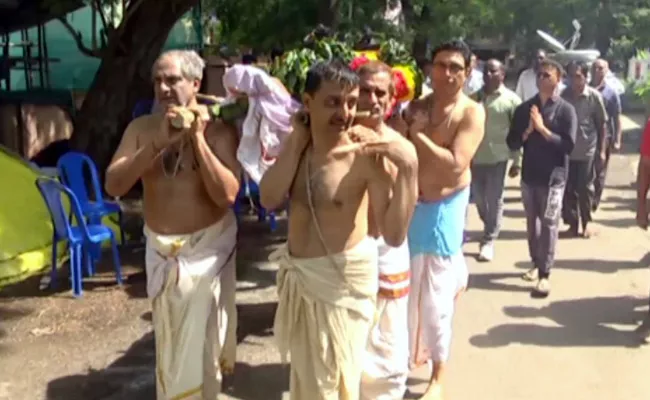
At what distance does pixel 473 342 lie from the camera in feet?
19.9

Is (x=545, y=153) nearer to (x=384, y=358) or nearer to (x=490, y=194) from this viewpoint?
(x=490, y=194)

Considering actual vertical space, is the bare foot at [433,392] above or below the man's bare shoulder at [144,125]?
below

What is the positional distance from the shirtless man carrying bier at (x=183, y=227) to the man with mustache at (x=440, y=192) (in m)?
1.04

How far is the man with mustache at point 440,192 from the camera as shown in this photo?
4.67 meters

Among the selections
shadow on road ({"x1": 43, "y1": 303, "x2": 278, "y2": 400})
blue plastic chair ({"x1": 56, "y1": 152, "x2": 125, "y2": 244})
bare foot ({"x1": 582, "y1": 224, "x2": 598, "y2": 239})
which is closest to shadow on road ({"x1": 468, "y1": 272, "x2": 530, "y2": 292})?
bare foot ({"x1": 582, "y1": 224, "x2": 598, "y2": 239})

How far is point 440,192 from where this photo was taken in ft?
15.7

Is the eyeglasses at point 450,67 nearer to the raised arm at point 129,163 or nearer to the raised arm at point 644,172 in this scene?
the raised arm at point 129,163

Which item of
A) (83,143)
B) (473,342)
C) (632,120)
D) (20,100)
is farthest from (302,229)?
(632,120)

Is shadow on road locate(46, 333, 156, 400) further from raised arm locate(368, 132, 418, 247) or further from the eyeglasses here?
the eyeglasses

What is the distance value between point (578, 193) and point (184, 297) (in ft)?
19.3

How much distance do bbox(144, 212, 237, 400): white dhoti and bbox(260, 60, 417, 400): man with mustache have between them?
0.56 metres

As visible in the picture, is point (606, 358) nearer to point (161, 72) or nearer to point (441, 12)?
point (161, 72)

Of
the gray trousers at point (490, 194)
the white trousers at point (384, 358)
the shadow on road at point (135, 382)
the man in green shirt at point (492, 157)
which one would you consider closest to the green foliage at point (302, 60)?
the white trousers at point (384, 358)

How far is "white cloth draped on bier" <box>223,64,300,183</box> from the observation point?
444cm
